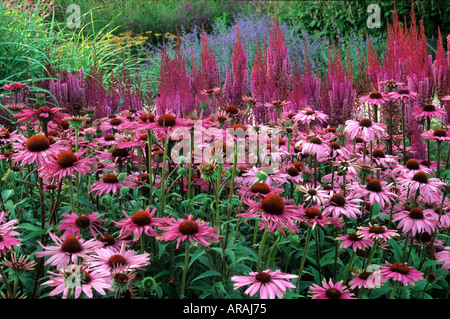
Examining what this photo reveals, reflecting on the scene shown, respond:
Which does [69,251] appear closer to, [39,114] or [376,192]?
[39,114]

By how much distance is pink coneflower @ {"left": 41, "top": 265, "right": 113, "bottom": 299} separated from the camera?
1.12 m

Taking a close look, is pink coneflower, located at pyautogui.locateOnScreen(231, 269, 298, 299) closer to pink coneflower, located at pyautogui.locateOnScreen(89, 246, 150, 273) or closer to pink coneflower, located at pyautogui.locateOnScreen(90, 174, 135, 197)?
pink coneflower, located at pyautogui.locateOnScreen(89, 246, 150, 273)

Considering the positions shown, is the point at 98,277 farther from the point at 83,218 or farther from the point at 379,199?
the point at 379,199

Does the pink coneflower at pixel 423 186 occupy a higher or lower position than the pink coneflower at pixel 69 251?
higher

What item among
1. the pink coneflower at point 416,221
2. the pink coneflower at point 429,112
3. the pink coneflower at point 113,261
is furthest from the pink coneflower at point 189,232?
the pink coneflower at point 429,112

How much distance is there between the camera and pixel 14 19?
485 centimetres

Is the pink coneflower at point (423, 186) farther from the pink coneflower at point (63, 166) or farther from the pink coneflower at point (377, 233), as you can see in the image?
the pink coneflower at point (63, 166)

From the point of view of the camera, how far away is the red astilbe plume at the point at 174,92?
2.92m

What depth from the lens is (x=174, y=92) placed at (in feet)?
10.6

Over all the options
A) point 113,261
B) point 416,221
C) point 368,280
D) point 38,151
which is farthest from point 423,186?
point 38,151

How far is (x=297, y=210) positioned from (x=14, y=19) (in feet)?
15.3

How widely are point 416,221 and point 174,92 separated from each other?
2055 mm

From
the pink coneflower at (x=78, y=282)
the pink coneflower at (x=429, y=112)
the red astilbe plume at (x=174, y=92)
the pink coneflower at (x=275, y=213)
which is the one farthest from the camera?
the red astilbe plume at (x=174, y=92)

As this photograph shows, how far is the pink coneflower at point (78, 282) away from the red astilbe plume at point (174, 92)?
4.99 feet
